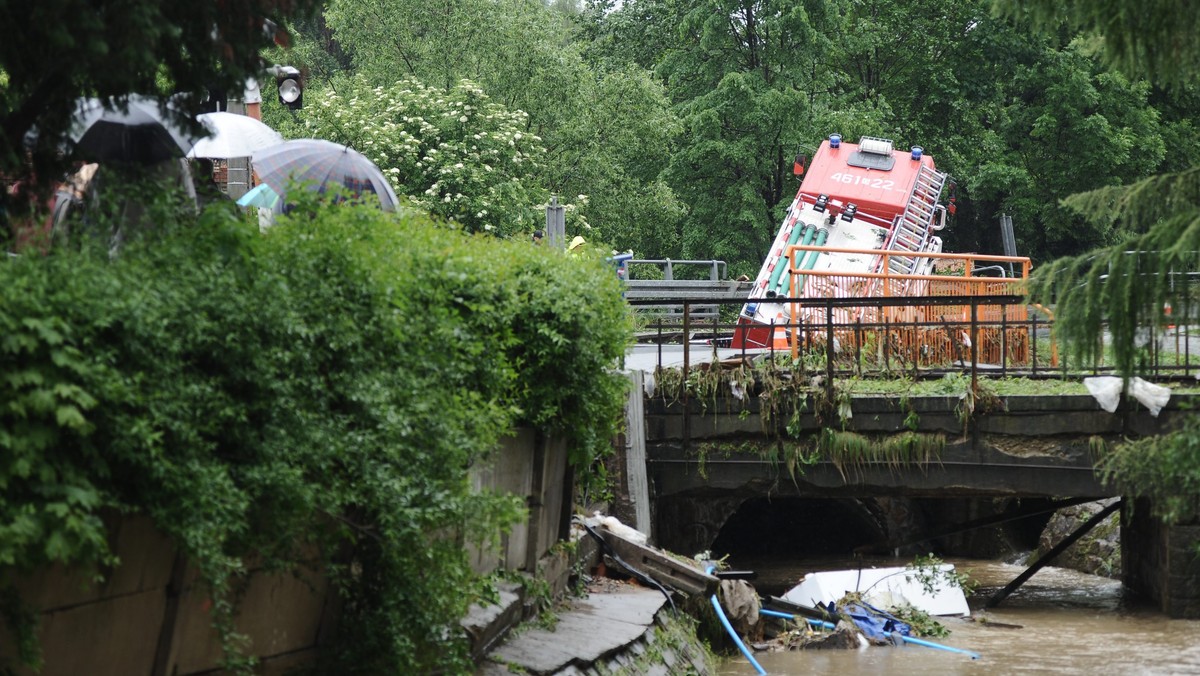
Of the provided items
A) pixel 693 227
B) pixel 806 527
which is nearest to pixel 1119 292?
pixel 806 527

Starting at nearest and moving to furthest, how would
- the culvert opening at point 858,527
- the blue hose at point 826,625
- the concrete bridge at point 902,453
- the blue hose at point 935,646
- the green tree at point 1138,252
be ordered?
the green tree at point 1138,252 < the blue hose at point 935,646 < the blue hose at point 826,625 < the concrete bridge at point 902,453 < the culvert opening at point 858,527

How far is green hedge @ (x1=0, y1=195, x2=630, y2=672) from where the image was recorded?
4.42m

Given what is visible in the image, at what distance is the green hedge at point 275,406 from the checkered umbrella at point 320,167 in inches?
67.3

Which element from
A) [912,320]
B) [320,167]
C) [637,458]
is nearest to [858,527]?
[912,320]

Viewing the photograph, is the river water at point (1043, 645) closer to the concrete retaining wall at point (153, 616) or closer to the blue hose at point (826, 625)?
the blue hose at point (826, 625)

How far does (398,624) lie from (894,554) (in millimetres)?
15294

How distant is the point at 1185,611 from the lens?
15180 mm

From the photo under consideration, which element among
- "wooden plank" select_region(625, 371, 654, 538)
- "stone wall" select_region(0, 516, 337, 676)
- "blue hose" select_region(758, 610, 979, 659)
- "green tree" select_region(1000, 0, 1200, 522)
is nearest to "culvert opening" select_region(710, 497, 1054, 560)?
"wooden plank" select_region(625, 371, 654, 538)

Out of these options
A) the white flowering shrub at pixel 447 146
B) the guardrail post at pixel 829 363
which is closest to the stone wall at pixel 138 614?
the guardrail post at pixel 829 363

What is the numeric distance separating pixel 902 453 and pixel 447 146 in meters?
15.2

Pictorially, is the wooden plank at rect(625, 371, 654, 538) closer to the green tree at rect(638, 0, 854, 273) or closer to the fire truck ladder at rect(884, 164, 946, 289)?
the fire truck ladder at rect(884, 164, 946, 289)

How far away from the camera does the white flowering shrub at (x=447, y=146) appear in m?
27.4

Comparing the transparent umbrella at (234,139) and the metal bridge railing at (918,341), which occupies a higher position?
the transparent umbrella at (234,139)

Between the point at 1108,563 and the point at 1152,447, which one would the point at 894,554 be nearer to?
the point at 1108,563
